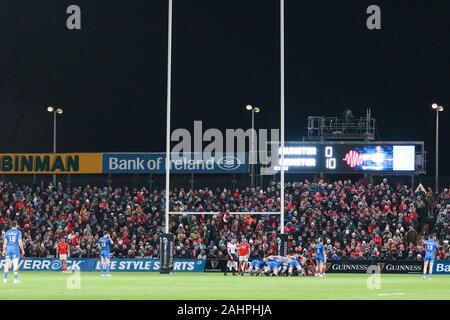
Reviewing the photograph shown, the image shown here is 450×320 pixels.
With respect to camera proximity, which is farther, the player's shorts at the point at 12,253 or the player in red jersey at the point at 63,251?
the player in red jersey at the point at 63,251

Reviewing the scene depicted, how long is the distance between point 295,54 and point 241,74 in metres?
4.78

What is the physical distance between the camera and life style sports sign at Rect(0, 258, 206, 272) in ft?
142

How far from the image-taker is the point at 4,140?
75.4m

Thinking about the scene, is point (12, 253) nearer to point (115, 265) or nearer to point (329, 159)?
point (115, 265)

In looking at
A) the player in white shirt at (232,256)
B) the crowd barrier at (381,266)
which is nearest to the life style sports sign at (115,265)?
the crowd barrier at (381,266)

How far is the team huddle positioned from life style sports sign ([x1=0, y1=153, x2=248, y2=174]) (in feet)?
37.5

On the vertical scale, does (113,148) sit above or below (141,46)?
below

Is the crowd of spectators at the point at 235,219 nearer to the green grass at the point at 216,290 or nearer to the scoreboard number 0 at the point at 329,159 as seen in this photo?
the scoreboard number 0 at the point at 329,159

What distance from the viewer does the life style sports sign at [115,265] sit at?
43.3 metres

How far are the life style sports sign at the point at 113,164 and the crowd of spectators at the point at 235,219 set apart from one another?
1651 millimetres

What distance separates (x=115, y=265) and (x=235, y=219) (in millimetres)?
6307
